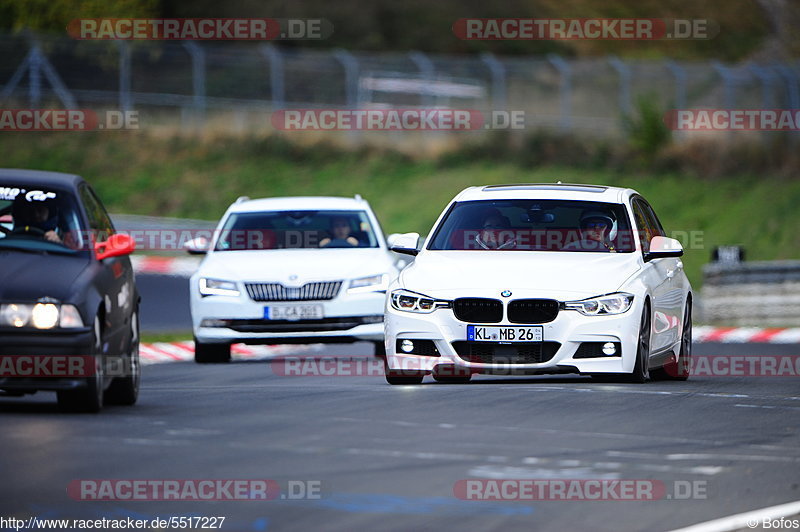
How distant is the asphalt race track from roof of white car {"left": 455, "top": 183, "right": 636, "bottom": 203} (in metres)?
1.51

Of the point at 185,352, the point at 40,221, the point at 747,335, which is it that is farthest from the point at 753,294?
the point at 40,221

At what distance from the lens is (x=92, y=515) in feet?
25.7

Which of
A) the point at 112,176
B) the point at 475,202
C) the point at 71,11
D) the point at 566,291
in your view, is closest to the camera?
the point at 566,291

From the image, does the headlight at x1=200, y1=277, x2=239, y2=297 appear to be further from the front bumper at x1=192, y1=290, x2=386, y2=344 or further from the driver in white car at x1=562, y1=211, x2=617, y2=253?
the driver in white car at x1=562, y1=211, x2=617, y2=253

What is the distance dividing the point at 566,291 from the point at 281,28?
50028mm

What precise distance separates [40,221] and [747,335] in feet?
42.6

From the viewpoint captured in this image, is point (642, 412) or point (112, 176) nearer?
point (642, 412)

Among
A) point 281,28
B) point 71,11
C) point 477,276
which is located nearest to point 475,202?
point 477,276

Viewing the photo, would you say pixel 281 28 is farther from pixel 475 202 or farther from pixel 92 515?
pixel 92 515

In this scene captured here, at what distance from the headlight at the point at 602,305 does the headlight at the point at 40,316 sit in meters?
3.72

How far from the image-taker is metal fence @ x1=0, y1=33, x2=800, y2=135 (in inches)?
1735

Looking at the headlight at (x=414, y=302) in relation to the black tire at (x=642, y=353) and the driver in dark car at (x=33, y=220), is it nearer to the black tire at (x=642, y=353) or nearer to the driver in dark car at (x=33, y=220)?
the black tire at (x=642, y=353)

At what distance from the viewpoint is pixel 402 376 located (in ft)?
44.7

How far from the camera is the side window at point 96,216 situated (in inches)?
486
